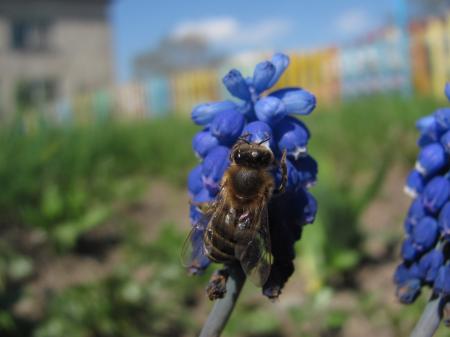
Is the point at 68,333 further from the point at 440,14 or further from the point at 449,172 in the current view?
the point at 440,14

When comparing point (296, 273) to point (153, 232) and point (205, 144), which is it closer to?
point (153, 232)

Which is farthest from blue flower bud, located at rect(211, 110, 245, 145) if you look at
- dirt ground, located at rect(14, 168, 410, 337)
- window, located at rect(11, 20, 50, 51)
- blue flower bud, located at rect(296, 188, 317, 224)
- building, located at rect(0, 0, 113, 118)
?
window, located at rect(11, 20, 50, 51)

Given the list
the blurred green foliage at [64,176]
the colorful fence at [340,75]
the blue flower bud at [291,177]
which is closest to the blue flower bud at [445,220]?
the blue flower bud at [291,177]

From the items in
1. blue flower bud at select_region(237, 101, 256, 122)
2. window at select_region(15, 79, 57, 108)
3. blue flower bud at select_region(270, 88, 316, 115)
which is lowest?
window at select_region(15, 79, 57, 108)

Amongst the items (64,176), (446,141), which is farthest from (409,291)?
(64,176)

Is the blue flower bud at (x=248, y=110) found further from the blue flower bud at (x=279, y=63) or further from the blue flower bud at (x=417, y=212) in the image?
the blue flower bud at (x=417, y=212)

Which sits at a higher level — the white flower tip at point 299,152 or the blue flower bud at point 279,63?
the blue flower bud at point 279,63

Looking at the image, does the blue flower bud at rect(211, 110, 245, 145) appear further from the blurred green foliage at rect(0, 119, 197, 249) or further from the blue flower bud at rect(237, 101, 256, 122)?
the blurred green foliage at rect(0, 119, 197, 249)
